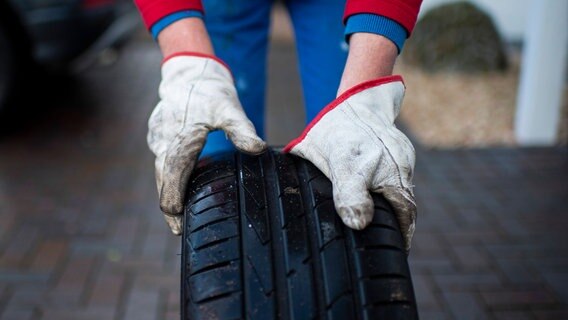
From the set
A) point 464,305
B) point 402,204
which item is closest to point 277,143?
point 464,305

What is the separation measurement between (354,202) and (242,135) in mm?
260

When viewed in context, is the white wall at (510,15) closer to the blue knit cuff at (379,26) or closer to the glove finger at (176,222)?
the blue knit cuff at (379,26)

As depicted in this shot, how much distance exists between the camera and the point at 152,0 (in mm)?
1293

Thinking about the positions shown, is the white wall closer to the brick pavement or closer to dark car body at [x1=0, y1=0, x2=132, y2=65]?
the brick pavement

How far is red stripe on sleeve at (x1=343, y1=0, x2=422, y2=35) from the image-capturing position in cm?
118

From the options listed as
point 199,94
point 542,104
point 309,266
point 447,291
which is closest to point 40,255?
point 447,291

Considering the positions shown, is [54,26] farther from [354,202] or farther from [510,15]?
[510,15]

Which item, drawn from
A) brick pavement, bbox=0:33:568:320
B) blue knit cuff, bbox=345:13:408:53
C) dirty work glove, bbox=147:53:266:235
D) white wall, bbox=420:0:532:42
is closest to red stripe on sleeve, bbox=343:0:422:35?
blue knit cuff, bbox=345:13:408:53

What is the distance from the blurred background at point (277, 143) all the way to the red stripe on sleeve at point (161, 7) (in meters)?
1.47

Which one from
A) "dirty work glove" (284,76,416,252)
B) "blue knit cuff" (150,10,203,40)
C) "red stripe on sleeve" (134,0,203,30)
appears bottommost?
"dirty work glove" (284,76,416,252)

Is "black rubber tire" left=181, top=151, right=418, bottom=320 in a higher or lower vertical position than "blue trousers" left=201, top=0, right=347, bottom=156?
lower

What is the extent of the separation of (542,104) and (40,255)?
311 cm

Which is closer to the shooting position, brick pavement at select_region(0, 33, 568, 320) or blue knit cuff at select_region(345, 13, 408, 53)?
blue knit cuff at select_region(345, 13, 408, 53)

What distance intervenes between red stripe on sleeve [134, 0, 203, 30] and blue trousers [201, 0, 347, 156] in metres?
0.24
